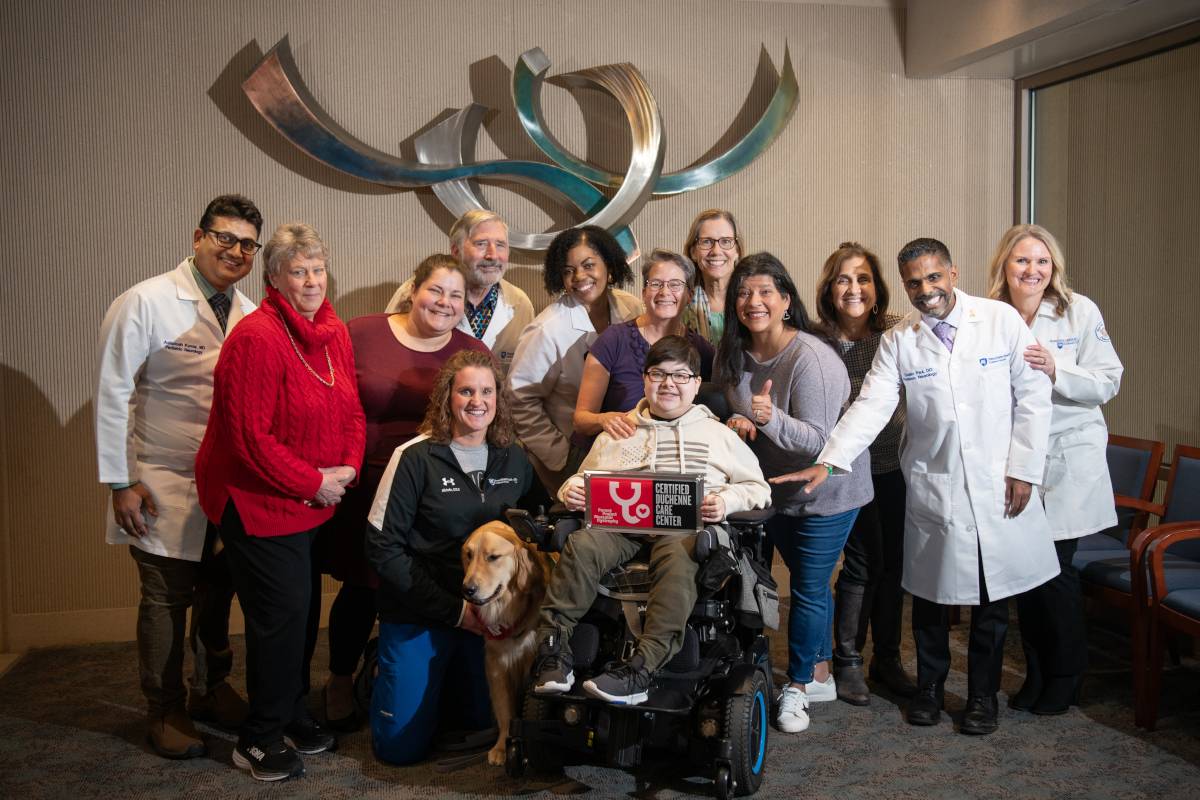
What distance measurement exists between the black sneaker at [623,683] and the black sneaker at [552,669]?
64 mm

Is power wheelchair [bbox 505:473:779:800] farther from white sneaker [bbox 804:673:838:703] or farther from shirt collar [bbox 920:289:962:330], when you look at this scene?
shirt collar [bbox 920:289:962:330]

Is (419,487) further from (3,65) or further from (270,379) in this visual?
(3,65)

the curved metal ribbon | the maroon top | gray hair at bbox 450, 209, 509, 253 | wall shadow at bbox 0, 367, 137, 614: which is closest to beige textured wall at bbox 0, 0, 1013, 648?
wall shadow at bbox 0, 367, 137, 614

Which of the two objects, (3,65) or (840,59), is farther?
(840,59)

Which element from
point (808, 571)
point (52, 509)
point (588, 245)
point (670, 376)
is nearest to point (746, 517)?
point (670, 376)

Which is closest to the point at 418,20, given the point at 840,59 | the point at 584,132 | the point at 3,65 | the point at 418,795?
the point at 584,132

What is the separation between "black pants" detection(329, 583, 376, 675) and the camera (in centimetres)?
296

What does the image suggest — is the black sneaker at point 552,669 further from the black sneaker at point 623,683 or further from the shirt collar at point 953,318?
the shirt collar at point 953,318

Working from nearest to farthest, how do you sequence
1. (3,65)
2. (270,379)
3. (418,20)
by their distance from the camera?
(270,379)
(3,65)
(418,20)

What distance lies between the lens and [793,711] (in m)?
2.87

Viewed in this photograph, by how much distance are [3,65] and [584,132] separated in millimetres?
2540

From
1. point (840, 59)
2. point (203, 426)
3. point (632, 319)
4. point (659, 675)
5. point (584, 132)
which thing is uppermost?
point (840, 59)

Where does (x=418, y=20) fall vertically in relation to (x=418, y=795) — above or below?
above

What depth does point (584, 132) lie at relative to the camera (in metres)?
4.13
